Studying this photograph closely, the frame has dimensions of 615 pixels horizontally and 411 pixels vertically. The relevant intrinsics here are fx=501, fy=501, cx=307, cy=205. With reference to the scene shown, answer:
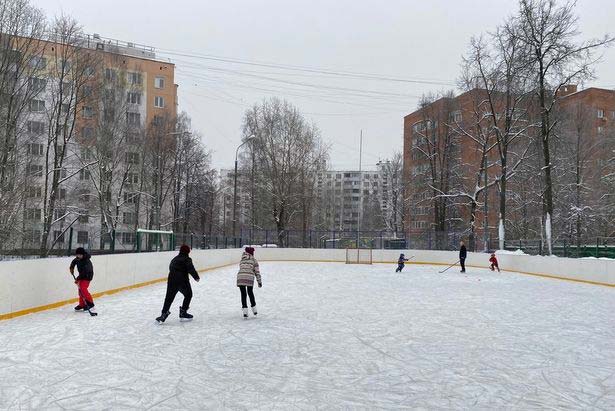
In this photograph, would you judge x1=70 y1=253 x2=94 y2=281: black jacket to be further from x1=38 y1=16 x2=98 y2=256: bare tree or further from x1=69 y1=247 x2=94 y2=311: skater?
x1=38 y1=16 x2=98 y2=256: bare tree

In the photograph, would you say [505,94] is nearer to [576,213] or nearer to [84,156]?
[576,213]

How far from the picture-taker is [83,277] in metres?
10.3

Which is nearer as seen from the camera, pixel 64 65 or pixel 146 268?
pixel 146 268

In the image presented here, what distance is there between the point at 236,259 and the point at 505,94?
67.8ft

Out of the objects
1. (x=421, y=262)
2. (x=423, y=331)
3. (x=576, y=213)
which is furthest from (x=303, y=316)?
(x=576, y=213)

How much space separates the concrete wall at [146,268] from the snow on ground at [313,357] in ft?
1.81

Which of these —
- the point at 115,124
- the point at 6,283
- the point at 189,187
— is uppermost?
the point at 115,124

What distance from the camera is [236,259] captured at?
30.6m

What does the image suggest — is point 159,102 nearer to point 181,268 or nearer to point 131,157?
point 131,157

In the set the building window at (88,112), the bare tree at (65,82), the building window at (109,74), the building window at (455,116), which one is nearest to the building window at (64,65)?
the bare tree at (65,82)

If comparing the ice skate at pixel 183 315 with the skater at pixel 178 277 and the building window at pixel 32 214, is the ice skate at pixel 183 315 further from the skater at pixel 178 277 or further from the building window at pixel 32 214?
the building window at pixel 32 214

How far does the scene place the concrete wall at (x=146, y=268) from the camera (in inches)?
405

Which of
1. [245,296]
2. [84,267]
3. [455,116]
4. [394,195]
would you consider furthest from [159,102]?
[245,296]

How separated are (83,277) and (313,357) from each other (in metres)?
5.82
